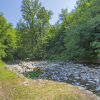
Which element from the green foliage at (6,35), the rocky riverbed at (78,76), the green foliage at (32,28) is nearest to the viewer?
the rocky riverbed at (78,76)

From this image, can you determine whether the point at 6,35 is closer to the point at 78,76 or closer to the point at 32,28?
the point at 32,28

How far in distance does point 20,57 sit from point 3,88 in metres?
13.0

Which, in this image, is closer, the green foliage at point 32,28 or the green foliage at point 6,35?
the green foliage at point 6,35

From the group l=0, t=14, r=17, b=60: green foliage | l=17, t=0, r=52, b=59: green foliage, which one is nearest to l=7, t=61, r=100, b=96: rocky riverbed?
l=0, t=14, r=17, b=60: green foliage

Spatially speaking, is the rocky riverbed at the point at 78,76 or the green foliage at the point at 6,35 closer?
the rocky riverbed at the point at 78,76

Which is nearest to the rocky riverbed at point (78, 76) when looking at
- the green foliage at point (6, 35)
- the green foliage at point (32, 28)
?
the green foliage at point (6, 35)

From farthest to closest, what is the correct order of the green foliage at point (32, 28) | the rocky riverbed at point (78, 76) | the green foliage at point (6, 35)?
the green foliage at point (32, 28) → the green foliage at point (6, 35) → the rocky riverbed at point (78, 76)

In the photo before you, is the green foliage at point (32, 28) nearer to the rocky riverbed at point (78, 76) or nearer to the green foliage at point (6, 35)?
the green foliage at point (6, 35)

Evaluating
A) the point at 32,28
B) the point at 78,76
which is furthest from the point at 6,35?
the point at 78,76

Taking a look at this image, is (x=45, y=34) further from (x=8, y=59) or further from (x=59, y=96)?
(x=59, y=96)

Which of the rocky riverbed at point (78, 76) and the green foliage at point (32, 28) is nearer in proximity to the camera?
the rocky riverbed at point (78, 76)

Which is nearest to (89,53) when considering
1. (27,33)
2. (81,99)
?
(81,99)

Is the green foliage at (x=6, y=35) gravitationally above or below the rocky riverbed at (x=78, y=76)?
above

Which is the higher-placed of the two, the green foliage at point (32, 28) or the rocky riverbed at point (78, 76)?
the green foliage at point (32, 28)
